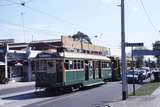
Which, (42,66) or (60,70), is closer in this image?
(60,70)

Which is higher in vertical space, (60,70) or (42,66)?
(42,66)

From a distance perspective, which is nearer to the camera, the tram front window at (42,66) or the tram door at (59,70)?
the tram door at (59,70)

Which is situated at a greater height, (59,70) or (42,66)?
(42,66)

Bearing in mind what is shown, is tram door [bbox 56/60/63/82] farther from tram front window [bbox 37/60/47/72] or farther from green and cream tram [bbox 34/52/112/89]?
tram front window [bbox 37/60/47/72]

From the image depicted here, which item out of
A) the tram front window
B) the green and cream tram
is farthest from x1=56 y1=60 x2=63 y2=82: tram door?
the tram front window

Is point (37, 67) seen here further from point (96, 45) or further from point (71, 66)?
point (96, 45)

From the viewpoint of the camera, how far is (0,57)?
5512 centimetres

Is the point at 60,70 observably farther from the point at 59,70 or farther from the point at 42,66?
the point at 42,66

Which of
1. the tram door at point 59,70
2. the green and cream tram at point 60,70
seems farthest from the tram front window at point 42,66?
the tram door at point 59,70

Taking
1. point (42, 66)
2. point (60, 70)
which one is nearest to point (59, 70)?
point (60, 70)

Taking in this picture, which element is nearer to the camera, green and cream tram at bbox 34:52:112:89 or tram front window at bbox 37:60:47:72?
green and cream tram at bbox 34:52:112:89

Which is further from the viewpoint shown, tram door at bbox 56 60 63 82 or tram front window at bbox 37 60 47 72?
tram front window at bbox 37 60 47 72

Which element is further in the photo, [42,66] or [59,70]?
[42,66]

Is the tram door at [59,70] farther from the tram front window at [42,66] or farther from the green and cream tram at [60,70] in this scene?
the tram front window at [42,66]
